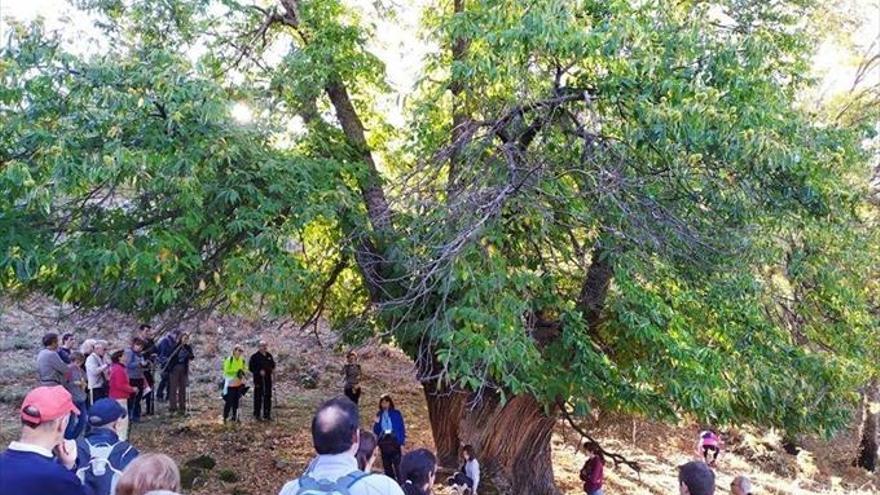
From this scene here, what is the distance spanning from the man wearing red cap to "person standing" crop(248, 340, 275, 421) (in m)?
8.44

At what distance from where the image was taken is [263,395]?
1225cm

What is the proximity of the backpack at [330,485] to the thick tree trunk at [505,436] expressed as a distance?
22.3ft

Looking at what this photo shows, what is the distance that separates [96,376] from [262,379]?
8.95 ft

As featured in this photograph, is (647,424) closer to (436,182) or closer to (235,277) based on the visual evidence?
(436,182)

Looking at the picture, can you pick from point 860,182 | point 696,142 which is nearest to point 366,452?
point 696,142

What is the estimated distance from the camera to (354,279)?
1076cm

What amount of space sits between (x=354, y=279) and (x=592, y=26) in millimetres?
5394

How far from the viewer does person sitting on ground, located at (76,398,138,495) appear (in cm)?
411

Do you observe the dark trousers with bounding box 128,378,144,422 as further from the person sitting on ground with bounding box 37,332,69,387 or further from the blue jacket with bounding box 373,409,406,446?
the blue jacket with bounding box 373,409,406,446

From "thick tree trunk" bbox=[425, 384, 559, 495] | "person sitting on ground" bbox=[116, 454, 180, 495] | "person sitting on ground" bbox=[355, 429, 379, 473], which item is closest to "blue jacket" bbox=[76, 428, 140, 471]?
"person sitting on ground" bbox=[355, 429, 379, 473]

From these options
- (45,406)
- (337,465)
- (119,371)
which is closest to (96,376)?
(119,371)

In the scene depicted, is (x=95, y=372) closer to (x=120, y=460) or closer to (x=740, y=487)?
(x=120, y=460)

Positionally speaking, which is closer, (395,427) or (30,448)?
(30,448)

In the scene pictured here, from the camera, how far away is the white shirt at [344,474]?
2.82 metres
